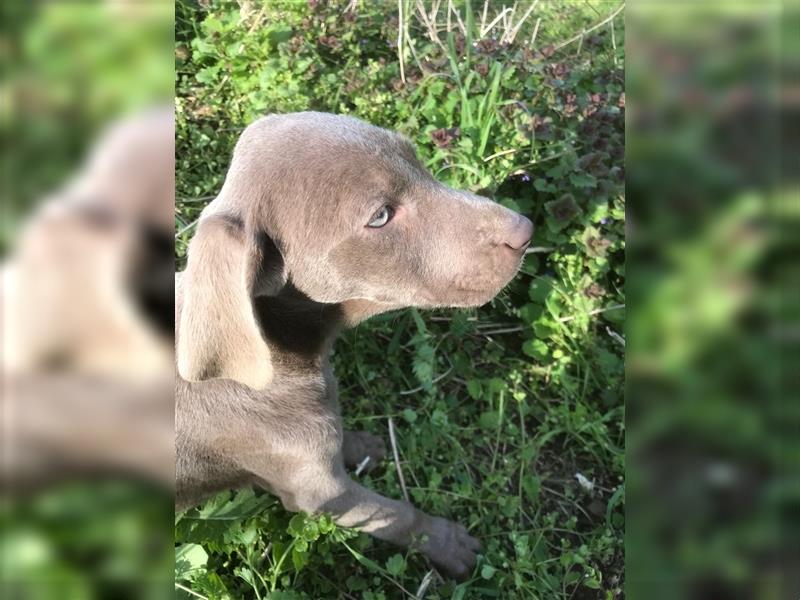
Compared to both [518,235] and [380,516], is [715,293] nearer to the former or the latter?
[518,235]

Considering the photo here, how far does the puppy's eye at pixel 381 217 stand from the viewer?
234cm

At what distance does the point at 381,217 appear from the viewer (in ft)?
7.79

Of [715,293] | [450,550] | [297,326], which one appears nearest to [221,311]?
[297,326]

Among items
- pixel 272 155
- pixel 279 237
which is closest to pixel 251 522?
pixel 279 237

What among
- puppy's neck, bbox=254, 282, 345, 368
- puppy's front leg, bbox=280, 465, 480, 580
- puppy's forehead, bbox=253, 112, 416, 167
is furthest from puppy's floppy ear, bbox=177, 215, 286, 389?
puppy's front leg, bbox=280, 465, 480, 580

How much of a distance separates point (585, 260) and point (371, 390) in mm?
1337

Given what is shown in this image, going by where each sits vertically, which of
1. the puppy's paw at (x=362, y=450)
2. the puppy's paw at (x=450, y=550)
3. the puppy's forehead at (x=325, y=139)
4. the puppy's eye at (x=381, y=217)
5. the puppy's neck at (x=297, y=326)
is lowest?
the puppy's paw at (x=450, y=550)

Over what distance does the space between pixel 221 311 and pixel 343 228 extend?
531mm

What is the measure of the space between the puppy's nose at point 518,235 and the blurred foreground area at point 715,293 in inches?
57.1

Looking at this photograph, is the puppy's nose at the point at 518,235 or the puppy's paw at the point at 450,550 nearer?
the puppy's nose at the point at 518,235

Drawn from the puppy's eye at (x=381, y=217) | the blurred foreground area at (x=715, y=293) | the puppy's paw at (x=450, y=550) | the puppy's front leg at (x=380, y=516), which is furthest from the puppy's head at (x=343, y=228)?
the blurred foreground area at (x=715, y=293)

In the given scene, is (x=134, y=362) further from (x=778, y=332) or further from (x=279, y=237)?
(x=279, y=237)

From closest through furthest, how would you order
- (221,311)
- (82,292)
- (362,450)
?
(82,292) → (221,311) → (362,450)

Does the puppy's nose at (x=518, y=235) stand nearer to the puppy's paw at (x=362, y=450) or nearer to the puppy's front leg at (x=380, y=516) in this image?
the puppy's front leg at (x=380, y=516)
